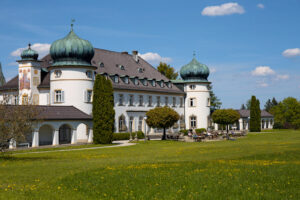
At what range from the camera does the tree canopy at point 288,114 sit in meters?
80.2

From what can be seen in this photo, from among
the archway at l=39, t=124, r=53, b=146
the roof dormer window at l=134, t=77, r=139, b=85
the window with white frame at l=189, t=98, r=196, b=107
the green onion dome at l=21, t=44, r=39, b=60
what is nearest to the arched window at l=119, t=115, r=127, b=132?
the roof dormer window at l=134, t=77, r=139, b=85

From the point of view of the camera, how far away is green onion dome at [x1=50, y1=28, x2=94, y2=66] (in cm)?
4262

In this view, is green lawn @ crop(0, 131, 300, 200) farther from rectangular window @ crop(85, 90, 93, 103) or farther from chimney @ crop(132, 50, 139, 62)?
chimney @ crop(132, 50, 139, 62)

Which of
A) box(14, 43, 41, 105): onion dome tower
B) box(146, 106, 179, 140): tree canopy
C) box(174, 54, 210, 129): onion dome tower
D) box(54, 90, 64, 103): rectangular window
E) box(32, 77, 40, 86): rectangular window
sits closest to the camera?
box(146, 106, 179, 140): tree canopy

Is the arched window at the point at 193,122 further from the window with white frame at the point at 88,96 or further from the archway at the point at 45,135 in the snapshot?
the archway at the point at 45,135

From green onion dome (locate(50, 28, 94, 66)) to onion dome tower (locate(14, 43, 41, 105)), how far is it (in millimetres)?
2699

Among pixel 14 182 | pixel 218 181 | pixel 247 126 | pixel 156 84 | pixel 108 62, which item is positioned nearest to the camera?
pixel 218 181

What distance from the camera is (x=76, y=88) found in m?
43.2

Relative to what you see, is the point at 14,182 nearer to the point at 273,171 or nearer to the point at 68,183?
the point at 68,183

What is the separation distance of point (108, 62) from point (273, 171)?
1569 inches

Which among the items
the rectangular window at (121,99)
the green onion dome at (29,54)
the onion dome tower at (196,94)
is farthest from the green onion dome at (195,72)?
the green onion dome at (29,54)

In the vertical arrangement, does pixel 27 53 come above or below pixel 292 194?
above

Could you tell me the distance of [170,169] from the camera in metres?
14.8

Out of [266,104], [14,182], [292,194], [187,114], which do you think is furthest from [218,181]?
[266,104]
